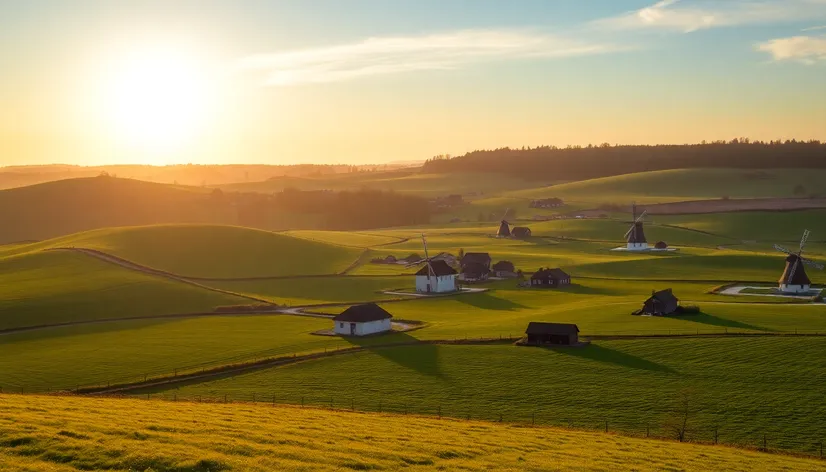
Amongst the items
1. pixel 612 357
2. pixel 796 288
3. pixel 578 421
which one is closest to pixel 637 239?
pixel 796 288

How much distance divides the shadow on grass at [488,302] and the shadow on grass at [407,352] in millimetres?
20907

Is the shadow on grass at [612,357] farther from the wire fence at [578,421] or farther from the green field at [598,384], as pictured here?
the wire fence at [578,421]

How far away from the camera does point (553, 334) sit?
65.5 metres

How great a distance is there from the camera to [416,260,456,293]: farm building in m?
103

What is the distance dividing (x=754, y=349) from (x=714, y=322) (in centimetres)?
1244

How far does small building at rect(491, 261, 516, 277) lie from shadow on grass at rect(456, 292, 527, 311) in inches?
586

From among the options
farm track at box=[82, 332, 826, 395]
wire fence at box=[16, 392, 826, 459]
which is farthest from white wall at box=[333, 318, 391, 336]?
wire fence at box=[16, 392, 826, 459]

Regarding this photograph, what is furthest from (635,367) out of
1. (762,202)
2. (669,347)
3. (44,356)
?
(762,202)

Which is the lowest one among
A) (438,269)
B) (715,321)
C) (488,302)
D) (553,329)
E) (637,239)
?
(715,321)

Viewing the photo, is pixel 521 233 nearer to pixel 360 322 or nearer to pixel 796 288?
pixel 796 288

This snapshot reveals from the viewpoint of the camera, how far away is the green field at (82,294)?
84.1 meters

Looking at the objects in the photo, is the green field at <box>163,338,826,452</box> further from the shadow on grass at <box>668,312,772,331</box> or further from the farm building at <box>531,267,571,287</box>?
the farm building at <box>531,267,571,287</box>

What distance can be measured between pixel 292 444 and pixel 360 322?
43048mm

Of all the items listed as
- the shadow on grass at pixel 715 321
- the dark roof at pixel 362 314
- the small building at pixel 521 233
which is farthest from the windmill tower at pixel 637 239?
the dark roof at pixel 362 314
